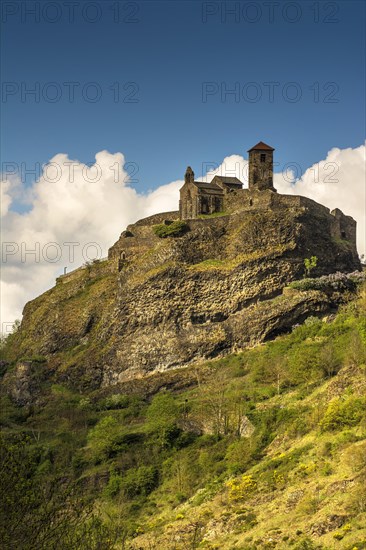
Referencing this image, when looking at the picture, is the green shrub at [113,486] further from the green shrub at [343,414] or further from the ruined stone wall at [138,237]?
the ruined stone wall at [138,237]

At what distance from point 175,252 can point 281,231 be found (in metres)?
12.5

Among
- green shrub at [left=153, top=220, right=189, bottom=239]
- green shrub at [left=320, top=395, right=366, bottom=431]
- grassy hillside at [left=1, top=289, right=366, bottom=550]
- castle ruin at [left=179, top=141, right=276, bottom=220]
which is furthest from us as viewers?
castle ruin at [left=179, top=141, right=276, bottom=220]

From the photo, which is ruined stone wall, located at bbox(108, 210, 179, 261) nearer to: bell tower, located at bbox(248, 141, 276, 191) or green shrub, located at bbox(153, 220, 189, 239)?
green shrub, located at bbox(153, 220, 189, 239)

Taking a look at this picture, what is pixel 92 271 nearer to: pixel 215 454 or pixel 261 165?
pixel 261 165

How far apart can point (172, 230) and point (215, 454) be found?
34290mm

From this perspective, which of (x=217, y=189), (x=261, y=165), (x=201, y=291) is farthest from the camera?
(x=217, y=189)

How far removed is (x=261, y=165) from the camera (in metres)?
97.8

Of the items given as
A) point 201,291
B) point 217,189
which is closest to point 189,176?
point 217,189

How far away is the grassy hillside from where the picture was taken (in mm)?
43781

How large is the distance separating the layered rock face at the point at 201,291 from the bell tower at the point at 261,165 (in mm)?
4163

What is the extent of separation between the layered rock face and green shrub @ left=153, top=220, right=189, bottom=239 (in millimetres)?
474

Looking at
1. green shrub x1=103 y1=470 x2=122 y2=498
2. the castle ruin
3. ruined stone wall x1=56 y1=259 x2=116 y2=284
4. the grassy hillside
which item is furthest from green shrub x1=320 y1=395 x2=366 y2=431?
ruined stone wall x1=56 y1=259 x2=116 y2=284

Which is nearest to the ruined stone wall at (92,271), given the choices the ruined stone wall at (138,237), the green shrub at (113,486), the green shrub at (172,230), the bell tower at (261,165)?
the ruined stone wall at (138,237)

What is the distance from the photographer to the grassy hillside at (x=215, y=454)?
144 feet
